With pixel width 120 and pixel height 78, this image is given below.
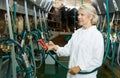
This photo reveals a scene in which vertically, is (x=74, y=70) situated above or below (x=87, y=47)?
below

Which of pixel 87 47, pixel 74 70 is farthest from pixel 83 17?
pixel 74 70

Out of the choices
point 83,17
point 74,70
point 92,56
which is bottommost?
point 74,70

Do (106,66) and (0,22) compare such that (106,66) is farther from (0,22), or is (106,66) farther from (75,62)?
(75,62)

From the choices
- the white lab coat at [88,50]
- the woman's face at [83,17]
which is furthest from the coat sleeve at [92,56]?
the woman's face at [83,17]

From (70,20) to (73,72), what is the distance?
32.8 feet

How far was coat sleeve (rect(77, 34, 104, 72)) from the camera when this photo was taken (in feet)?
10.0

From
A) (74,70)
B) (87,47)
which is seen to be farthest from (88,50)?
(74,70)

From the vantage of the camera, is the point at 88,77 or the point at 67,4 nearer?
the point at 88,77

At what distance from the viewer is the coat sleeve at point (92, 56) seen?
3059 mm

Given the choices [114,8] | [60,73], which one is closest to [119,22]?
[114,8]

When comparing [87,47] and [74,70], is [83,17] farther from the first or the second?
[74,70]

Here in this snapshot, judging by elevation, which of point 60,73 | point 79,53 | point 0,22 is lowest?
point 60,73

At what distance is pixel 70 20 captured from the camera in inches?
510

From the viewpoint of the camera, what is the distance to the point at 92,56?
3086 mm
